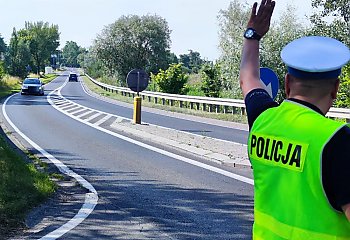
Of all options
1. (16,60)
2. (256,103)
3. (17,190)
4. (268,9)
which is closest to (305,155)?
(256,103)

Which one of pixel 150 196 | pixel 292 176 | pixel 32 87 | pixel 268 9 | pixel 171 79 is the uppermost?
pixel 268 9

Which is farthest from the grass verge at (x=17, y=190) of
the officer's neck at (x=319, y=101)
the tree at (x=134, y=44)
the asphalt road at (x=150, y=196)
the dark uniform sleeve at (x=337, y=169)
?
the tree at (x=134, y=44)

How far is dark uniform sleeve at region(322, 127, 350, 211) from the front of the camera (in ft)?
5.99

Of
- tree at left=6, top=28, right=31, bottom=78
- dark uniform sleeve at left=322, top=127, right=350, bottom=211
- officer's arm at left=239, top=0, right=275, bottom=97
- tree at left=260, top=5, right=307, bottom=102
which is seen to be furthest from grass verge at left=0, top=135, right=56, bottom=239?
tree at left=6, top=28, right=31, bottom=78

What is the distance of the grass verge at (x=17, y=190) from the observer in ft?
21.6

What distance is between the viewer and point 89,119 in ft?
73.3

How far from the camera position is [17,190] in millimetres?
7781

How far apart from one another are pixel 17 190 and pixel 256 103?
19.8ft

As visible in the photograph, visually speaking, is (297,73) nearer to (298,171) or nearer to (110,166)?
(298,171)

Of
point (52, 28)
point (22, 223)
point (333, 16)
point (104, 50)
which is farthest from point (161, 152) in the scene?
point (52, 28)

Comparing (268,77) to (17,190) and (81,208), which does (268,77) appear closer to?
(81,208)

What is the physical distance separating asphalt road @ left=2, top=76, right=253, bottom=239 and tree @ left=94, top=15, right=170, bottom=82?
171ft

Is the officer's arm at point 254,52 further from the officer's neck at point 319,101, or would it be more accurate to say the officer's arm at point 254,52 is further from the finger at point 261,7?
the officer's neck at point 319,101

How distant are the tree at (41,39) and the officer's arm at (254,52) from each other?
117 metres
